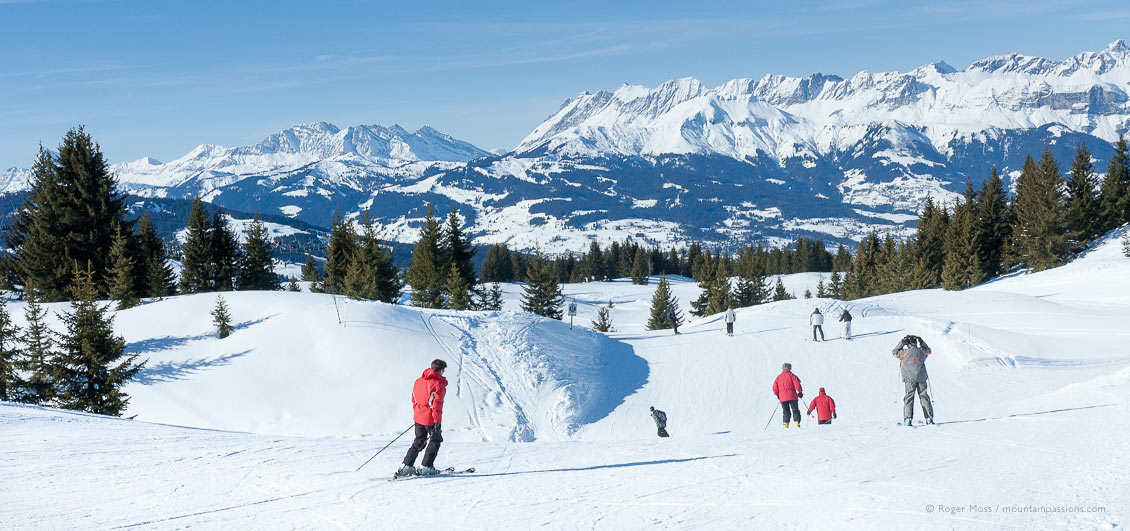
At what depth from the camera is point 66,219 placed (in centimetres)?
3409

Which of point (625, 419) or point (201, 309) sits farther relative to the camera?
point (201, 309)

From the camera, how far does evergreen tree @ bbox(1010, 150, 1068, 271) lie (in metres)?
51.9

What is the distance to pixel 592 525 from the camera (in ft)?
24.4

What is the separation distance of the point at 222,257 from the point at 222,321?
20.4 meters

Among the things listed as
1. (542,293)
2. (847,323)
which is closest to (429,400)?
(847,323)

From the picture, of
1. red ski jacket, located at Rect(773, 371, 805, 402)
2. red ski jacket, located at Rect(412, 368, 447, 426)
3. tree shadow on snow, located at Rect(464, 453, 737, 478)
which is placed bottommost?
tree shadow on snow, located at Rect(464, 453, 737, 478)

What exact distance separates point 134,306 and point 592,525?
27956 mm

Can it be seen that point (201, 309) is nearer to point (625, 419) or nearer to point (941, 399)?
point (625, 419)

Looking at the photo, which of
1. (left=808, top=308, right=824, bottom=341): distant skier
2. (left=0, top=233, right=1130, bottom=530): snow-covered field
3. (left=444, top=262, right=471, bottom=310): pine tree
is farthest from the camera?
(left=444, top=262, right=471, bottom=310): pine tree

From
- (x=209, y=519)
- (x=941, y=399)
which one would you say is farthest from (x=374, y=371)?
(x=941, y=399)

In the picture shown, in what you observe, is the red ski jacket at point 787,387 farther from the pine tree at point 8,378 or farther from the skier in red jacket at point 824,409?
the pine tree at point 8,378

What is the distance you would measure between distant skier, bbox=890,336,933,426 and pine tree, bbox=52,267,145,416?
2138 centimetres

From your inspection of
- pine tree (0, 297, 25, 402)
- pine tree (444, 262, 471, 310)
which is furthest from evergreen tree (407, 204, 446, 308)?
pine tree (0, 297, 25, 402)

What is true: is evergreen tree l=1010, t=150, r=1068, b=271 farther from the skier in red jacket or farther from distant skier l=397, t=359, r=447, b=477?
distant skier l=397, t=359, r=447, b=477
